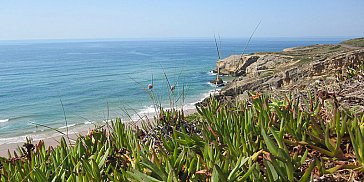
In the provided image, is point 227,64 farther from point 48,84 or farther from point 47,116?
point 47,116

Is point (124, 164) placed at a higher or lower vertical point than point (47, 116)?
higher

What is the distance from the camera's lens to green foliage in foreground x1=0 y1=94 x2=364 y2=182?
1663mm

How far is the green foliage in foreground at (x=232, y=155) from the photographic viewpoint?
1.66 m

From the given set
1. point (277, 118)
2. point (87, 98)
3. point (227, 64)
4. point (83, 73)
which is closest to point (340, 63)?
point (277, 118)

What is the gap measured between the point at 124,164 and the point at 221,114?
937 millimetres

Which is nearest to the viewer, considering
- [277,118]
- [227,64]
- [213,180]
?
[213,180]

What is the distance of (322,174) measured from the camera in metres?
1.70

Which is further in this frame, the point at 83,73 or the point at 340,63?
the point at 83,73

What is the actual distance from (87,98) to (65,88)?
7.60 metres

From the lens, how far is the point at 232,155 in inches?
77.9

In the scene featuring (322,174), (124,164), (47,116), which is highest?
(322,174)

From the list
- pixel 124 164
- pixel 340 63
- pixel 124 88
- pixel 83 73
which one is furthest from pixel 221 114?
pixel 83 73

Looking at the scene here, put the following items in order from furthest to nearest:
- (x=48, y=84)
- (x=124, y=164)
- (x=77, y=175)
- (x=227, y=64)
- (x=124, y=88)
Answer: (x=227, y=64) < (x=48, y=84) < (x=124, y=88) < (x=124, y=164) < (x=77, y=175)

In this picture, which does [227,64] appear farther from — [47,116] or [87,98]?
[47,116]
